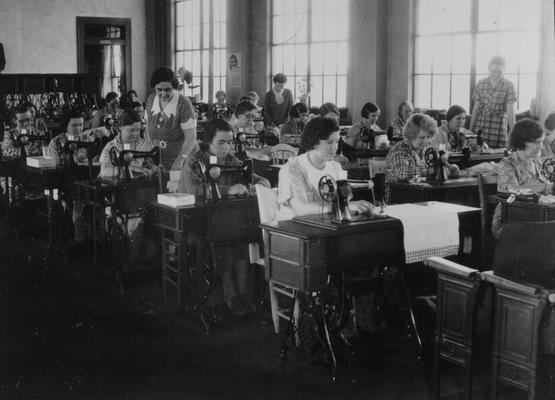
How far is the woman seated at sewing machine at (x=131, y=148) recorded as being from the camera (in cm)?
570

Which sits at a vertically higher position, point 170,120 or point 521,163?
point 170,120

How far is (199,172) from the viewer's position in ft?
15.8

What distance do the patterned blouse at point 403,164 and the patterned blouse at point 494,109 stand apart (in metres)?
2.90

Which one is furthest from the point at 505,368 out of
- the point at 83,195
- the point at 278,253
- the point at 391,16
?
the point at 391,16

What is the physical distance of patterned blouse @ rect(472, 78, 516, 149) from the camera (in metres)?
8.24

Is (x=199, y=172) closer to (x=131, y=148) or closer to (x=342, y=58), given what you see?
(x=131, y=148)

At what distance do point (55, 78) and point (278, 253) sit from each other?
1141cm

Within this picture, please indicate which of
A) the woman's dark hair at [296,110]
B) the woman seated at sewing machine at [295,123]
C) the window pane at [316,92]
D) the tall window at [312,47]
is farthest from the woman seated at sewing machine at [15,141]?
the window pane at [316,92]

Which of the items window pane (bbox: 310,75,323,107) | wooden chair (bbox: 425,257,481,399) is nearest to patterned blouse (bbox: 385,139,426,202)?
wooden chair (bbox: 425,257,481,399)

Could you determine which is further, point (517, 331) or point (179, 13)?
point (179, 13)

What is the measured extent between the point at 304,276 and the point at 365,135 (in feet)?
13.9

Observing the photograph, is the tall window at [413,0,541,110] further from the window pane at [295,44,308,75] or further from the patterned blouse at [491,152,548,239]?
the patterned blouse at [491,152,548,239]

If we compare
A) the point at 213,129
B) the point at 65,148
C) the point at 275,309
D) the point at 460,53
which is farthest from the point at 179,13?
the point at 275,309

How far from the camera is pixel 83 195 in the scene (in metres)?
5.95
